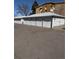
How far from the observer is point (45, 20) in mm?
3000

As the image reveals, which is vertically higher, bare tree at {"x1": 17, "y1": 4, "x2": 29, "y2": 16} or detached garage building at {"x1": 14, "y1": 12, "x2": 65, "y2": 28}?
bare tree at {"x1": 17, "y1": 4, "x2": 29, "y2": 16}

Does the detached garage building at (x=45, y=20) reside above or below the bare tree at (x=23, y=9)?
below

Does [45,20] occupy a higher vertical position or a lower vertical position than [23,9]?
lower

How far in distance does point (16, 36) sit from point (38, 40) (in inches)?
9.2

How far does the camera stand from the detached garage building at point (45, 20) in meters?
2.99

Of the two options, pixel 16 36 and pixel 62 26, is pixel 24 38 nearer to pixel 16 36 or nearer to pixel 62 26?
pixel 16 36

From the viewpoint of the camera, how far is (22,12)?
2979 millimetres

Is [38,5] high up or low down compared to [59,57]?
up

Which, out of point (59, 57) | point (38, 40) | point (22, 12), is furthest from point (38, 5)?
point (59, 57)

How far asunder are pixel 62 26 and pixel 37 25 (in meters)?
0.26

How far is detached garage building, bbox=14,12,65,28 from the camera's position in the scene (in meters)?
2.99
